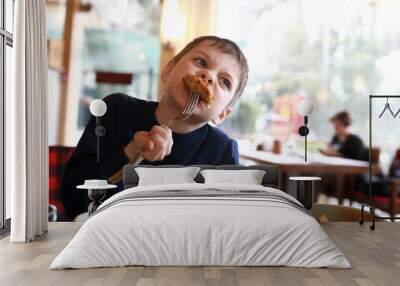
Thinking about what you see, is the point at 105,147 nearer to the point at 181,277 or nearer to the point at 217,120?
the point at 217,120

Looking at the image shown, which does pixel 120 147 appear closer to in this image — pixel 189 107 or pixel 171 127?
pixel 171 127

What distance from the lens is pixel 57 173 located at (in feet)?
21.8

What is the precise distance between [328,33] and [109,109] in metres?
2.70

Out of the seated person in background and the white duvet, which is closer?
the white duvet

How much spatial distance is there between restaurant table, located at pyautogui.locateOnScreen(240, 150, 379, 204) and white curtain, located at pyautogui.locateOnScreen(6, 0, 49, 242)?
2350 millimetres

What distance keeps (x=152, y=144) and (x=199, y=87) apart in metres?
0.85

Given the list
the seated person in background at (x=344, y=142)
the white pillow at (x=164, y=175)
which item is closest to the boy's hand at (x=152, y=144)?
the white pillow at (x=164, y=175)

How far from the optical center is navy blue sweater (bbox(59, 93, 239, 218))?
6.56 m

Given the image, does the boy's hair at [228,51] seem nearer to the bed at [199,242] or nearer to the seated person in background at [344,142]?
the seated person in background at [344,142]

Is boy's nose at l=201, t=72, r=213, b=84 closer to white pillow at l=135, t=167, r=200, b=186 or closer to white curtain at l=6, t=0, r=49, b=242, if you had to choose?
white pillow at l=135, t=167, r=200, b=186

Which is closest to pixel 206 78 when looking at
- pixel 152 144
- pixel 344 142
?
pixel 152 144

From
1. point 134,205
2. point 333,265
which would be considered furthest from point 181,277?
point 333,265

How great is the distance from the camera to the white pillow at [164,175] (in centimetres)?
615

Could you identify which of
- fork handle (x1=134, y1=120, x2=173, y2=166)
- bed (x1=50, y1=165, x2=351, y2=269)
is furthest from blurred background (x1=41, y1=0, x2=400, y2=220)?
bed (x1=50, y1=165, x2=351, y2=269)
